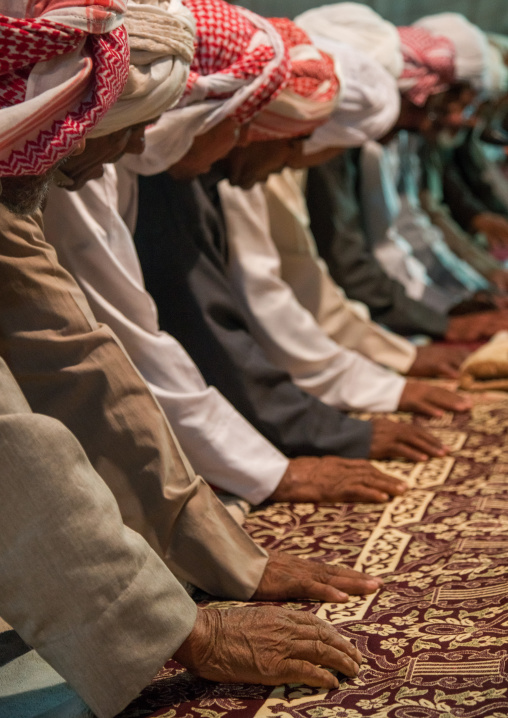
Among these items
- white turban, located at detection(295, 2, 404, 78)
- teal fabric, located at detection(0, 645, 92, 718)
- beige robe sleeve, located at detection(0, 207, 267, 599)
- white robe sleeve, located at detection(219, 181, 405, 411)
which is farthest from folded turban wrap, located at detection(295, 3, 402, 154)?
teal fabric, located at detection(0, 645, 92, 718)

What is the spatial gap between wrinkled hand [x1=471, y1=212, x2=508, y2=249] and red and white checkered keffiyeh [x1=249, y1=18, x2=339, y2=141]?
337cm

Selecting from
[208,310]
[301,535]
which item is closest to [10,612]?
[301,535]

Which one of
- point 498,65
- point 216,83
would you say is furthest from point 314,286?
point 498,65

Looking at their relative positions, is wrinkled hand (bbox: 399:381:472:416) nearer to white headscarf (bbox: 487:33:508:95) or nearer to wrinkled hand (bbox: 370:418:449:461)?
wrinkled hand (bbox: 370:418:449:461)

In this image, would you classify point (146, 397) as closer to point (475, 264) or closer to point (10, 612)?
point (10, 612)

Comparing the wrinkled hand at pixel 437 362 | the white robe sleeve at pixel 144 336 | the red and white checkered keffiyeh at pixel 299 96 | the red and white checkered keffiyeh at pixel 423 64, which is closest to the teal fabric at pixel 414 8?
the red and white checkered keffiyeh at pixel 423 64

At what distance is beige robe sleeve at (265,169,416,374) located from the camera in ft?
11.3

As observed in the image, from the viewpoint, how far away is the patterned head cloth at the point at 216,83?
2.19 meters

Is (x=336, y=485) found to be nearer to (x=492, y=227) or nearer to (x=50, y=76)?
(x=50, y=76)

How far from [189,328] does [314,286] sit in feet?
3.62

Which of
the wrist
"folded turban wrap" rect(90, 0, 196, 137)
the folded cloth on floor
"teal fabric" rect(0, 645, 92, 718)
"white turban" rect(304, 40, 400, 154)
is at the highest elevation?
"folded turban wrap" rect(90, 0, 196, 137)

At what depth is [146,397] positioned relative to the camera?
1.76 m

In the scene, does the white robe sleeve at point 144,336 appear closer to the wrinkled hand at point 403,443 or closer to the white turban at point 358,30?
the wrinkled hand at point 403,443

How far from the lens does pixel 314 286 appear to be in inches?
140
